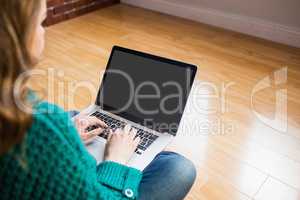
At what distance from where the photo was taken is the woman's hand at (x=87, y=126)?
92 centimetres

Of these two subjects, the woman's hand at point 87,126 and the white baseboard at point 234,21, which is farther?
the white baseboard at point 234,21

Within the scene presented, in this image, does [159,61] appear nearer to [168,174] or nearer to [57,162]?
[168,174]

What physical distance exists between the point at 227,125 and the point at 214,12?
1.24 metres

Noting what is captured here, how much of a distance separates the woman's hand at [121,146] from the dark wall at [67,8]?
1941 mm

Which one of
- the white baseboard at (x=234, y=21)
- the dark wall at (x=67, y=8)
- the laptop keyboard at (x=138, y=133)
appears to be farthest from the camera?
the dark wall at (x=67, y=8)

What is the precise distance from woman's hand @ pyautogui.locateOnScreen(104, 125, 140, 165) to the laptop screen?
0.14 m

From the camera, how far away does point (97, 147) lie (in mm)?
937

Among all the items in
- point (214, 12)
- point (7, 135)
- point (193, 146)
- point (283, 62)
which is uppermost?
point (7, 135)

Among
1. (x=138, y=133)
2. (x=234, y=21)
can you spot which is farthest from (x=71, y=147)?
(x=234, y=21)

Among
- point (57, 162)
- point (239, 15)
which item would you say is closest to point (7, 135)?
point (57, 162)

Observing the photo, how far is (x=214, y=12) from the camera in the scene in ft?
8.25

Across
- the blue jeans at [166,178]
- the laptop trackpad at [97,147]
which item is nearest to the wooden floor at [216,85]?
the laptop trackpad at [97,147]

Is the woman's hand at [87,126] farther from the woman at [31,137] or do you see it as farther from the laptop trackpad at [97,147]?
the woman at [31,137]

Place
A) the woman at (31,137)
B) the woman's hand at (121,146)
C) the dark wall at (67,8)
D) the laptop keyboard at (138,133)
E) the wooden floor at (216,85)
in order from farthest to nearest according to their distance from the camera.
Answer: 1. the dark wall at (67,8)
2. the wooden floor at (216,85)
3. the laptop keyboard at (138,133)
4. the woman's hand at (121,146)
5. the woman at (31,137)
